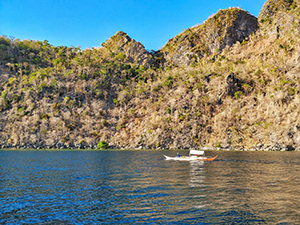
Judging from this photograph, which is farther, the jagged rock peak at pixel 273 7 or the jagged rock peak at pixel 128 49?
the jagged rock peak at pixel 128 49

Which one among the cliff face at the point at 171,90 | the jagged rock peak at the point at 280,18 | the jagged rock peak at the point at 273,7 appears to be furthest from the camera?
the jagged rock peak at the point at 273,7

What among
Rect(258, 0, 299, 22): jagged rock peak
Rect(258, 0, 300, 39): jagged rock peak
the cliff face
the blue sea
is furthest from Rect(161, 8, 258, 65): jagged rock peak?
the blue sea

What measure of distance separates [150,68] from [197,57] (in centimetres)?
2661

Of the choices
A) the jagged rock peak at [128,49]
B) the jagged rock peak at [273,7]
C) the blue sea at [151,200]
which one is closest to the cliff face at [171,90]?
the jagged rock peak at [273,7]

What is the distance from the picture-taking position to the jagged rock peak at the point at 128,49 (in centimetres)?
15538

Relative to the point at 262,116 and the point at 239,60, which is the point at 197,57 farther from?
the point at 262,116

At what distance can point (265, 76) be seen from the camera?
4203 inches

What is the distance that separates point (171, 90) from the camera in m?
122

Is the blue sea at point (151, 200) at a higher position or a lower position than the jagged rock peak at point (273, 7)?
lower

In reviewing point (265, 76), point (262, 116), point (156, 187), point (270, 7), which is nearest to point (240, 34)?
point (270, 7)

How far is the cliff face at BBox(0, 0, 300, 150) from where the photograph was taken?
9506 cm

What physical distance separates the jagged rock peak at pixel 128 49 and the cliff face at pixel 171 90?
2.29 feet

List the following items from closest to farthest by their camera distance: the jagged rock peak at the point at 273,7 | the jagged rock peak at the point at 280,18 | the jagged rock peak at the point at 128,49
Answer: the jagged rock peak at the point at 280,18
the jagged rock peak at the point at 273,7
the jagged rock peak at the point at 128,49

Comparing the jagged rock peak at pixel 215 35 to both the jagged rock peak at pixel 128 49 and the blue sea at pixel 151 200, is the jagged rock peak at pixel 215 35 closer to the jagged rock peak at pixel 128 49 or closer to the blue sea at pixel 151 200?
the jagged rock peak at pixel 128 49
